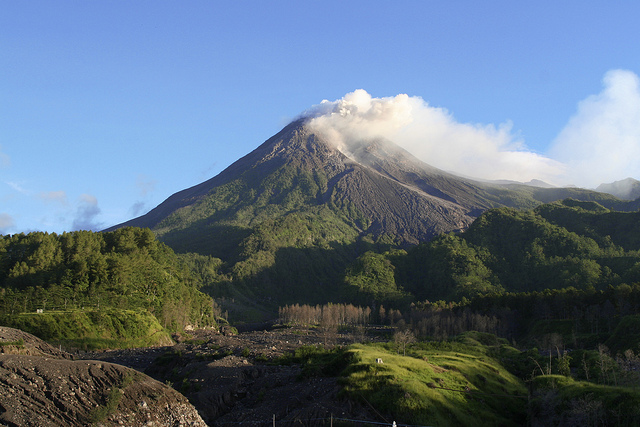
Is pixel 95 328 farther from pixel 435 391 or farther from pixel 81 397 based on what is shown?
pixel 435 391

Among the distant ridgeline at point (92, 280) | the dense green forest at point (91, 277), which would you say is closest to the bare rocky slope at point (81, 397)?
the distant ridgeline at point (92, 280)

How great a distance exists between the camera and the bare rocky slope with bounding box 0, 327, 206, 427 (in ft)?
108

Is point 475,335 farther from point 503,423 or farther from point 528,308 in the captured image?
point 503,423

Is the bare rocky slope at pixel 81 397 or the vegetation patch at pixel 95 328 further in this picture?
the vegetation patch at pixel 95 328

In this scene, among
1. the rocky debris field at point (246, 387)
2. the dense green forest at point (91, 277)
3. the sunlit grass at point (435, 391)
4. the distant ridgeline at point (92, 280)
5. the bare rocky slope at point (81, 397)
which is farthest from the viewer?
the dense green forest at point (91, 277)

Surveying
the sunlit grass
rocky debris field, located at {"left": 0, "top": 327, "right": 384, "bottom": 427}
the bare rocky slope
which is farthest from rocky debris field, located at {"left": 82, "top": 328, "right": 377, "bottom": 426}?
the bare rocky slope

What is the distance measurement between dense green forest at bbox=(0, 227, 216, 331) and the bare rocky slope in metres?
49.0

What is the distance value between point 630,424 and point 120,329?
7637 cm

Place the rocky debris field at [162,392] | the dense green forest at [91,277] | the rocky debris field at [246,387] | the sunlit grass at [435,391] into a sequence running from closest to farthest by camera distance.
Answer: the rocky debris field at [162,392]
the sunlit grass at [435,391]
the rocky debris field at [246,387]
the dense green forest at [91,277]

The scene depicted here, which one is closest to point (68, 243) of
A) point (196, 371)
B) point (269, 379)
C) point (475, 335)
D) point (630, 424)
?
point (196, 371)

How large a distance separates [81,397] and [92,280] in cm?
7251

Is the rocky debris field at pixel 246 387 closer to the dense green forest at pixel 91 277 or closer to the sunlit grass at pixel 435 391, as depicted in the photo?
the sunlit grass at pixel 435 391

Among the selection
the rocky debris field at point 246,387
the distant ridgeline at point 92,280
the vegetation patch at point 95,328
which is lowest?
the rocky debris field at point 246,387

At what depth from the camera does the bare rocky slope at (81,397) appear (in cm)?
3291
